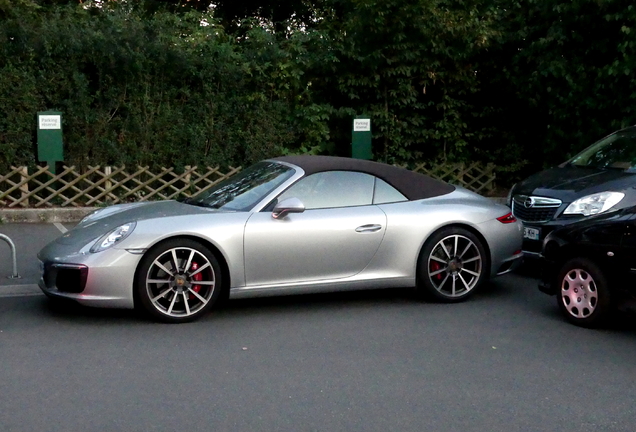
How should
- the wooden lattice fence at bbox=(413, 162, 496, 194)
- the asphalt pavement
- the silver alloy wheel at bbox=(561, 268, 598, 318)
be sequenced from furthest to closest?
the wooden lattice fence at bbox=(413, 162, 496, 194)
the silver alloy wheel at bbox=(561, 268, 598, 318)
the asphalt pavement

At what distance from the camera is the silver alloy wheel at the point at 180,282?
6.69 metres

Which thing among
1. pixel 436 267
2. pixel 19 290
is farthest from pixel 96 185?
pixel 436 267

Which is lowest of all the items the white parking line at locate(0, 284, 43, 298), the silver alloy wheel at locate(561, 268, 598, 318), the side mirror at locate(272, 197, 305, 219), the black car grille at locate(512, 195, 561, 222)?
the white parking line at locate(0, 284, 43, 298)

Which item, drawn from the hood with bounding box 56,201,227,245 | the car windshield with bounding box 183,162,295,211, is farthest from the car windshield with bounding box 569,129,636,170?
the hood with bounding box 56,201,227,245

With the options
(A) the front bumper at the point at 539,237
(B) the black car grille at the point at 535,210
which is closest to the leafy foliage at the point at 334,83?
(B) the black car grille at the point at 535,210

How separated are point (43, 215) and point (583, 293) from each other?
8.37 metres

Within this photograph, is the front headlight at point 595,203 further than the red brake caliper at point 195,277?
Yes

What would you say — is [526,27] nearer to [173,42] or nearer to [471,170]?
[471,170]

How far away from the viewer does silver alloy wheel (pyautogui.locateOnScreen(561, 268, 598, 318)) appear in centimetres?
671

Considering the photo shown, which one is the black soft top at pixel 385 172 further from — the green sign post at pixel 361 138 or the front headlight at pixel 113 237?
the green sign post at pixel 361 138

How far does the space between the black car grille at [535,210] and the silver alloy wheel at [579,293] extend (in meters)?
1.90

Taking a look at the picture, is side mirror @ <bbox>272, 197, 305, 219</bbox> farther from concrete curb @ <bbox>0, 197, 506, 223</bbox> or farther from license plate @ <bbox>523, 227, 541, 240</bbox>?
concrete curb @ <bbox>0, 197, 506, 223</bbox>

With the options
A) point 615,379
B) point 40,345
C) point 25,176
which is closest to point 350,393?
point 615,379

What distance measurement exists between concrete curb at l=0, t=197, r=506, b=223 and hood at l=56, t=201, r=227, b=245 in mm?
5062
